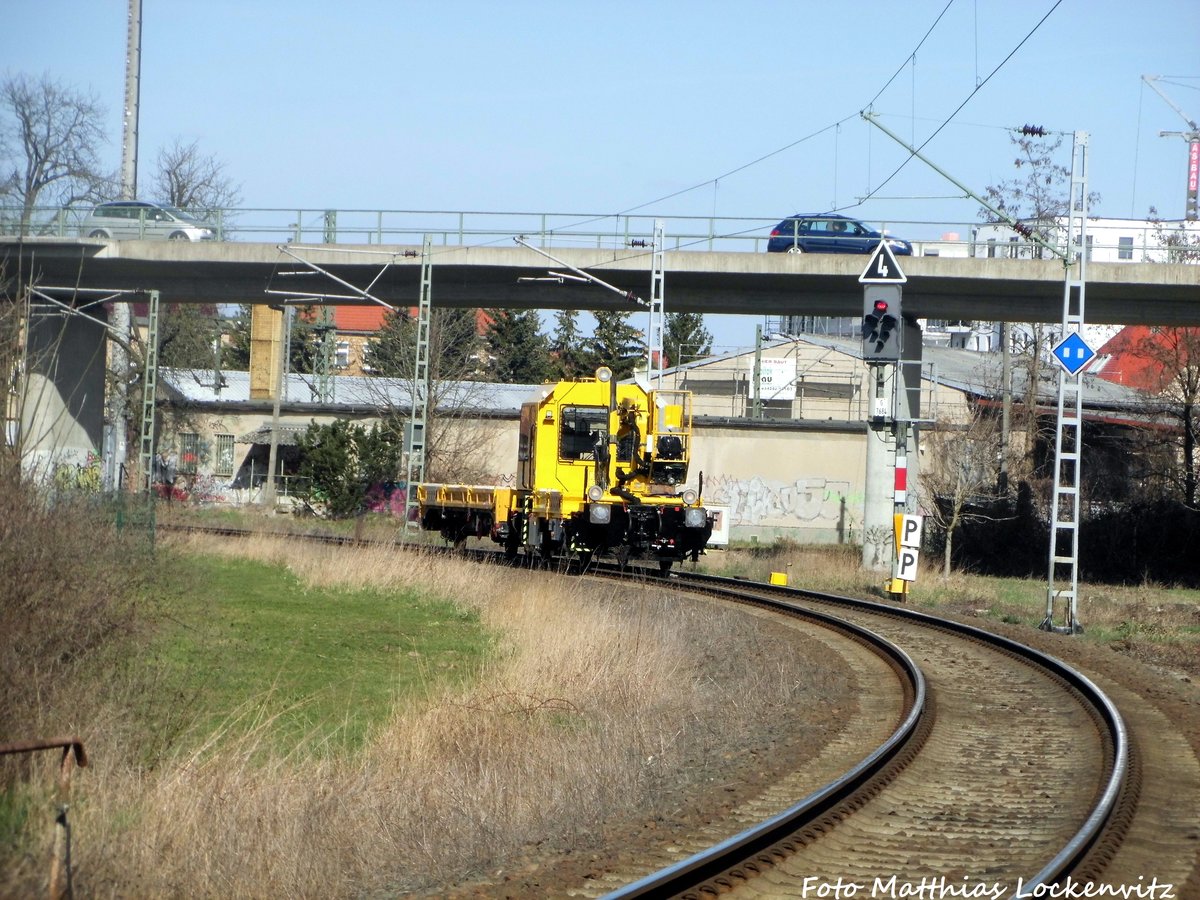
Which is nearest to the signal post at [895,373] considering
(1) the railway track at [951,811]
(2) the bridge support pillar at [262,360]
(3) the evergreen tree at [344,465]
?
(1) the railway track at [951,811]

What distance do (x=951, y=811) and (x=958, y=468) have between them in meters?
29.2

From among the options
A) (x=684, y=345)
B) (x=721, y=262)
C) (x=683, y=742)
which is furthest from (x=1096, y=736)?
(x=684, y=345)

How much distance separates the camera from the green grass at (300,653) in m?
10.9

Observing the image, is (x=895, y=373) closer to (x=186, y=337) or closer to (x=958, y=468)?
(x=958, y=468)

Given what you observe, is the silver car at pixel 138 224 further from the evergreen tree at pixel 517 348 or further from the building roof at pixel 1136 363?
the evergreen tree at pixel 517 348

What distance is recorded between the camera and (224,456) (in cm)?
5678

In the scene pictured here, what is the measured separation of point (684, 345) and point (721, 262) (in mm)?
54951

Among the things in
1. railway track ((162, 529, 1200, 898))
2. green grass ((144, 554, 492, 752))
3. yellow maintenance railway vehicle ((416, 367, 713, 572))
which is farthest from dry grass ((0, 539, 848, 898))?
yellow maintenance railway vehicle ((416, 367, 713, 572))

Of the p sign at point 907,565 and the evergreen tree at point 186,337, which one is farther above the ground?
the evergreen tree at point 186,337

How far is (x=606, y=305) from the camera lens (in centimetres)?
3706

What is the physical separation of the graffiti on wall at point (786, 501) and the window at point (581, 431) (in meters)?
23.9

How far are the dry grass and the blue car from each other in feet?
65.4

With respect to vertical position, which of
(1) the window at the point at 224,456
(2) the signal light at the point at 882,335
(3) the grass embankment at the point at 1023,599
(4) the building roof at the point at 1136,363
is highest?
(4) the building roof at the point at 1136,363

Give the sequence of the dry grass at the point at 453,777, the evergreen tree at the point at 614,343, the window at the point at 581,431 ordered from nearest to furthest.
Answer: the dry grass at the point at 453,777 → the window at the point at 581,431 → the evergreen tree at the point at 614,343
